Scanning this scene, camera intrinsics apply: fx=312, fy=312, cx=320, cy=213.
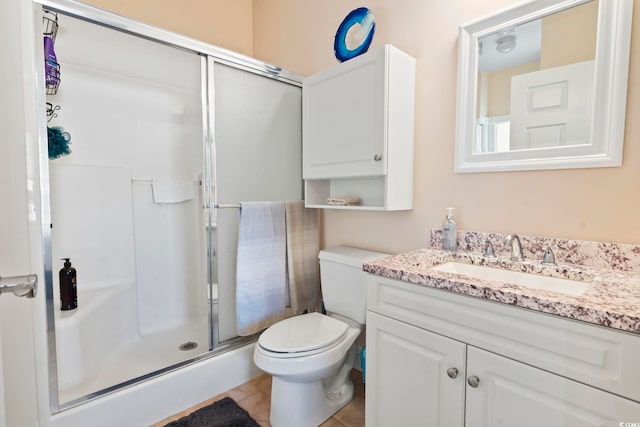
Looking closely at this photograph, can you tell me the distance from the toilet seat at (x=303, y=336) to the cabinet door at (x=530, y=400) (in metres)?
0.66

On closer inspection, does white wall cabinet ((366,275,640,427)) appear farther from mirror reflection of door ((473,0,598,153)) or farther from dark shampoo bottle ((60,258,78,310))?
dark shampoo bottle ((60,258,78,310))

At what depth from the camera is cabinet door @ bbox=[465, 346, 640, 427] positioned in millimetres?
748

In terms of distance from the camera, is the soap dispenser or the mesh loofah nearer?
the soap dispenser

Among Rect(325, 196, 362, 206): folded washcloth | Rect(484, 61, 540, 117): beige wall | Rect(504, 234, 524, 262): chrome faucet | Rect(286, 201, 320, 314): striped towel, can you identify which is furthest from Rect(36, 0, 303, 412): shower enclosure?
Rect(504, 234, 524, 262): chrome faucet

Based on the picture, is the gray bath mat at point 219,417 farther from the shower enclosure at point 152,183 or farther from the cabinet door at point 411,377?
the cabinet door at point 411,377

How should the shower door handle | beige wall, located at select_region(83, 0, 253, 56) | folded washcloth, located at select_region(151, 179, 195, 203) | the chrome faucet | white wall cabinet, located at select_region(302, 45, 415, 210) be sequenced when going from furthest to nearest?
folded washcloth, located at select_region(151, 179, 195, 203), beige wall, located at select_region(83, 0, 253, 56), white wall cabinet, located at select_region(302, 45, 415, 210), the chrome faucet, the shower door handle

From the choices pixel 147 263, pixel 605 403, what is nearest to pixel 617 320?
pixel 605 403

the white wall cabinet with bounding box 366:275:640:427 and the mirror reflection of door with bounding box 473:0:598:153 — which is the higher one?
Result: the mirror reflection of door with bounding box 473:0:598:153

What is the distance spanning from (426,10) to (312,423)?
2.11 m

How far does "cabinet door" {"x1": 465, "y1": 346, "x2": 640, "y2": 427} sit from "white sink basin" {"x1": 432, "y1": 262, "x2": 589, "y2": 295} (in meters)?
0.34

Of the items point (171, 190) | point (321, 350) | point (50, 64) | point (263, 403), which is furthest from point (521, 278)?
point (50, 64)

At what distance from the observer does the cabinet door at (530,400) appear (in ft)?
2.45

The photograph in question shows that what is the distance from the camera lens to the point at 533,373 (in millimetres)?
846

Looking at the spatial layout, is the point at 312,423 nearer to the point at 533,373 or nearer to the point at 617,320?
the point at 533,373
